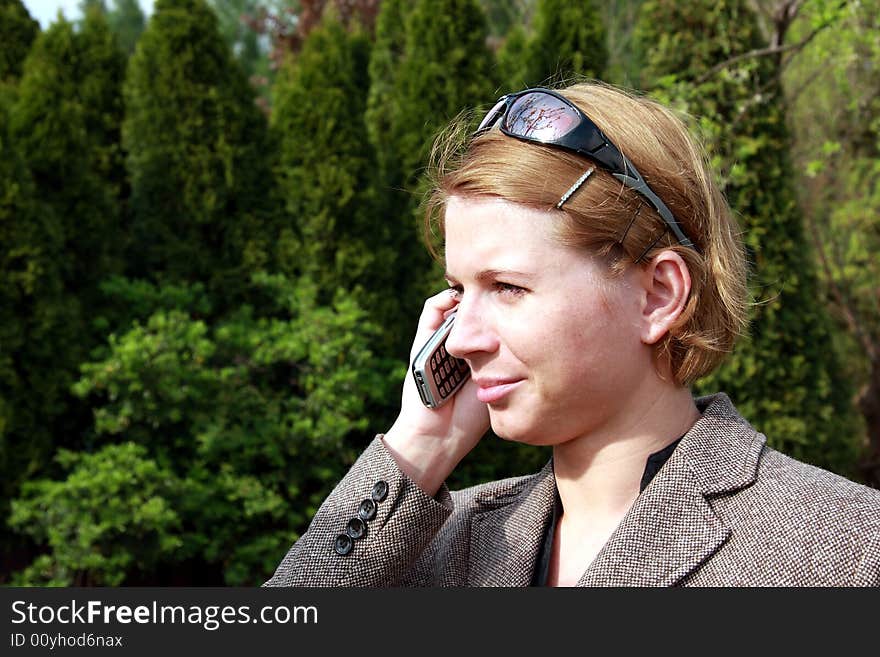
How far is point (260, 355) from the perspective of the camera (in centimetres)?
568

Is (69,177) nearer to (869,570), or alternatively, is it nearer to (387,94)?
(387,94)

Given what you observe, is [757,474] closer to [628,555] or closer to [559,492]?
[628,555]

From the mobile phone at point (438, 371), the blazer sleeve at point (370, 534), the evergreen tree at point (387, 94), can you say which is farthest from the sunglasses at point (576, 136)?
the evergreen tree at point (387, 94)

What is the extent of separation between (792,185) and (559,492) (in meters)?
5.51

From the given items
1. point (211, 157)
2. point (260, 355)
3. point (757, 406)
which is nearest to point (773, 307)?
point (757, 406)

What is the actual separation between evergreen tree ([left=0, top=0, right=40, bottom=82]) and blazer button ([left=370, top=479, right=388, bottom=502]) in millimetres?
6235

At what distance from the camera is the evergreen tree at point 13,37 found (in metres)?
6.93

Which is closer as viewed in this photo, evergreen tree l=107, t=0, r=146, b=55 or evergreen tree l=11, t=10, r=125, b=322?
evergreen tree l=11, t=10, r=125, b=322

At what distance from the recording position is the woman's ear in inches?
63.0

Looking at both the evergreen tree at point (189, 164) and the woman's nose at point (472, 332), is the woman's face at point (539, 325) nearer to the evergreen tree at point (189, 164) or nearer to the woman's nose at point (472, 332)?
the woman's nose at point (472, 332)

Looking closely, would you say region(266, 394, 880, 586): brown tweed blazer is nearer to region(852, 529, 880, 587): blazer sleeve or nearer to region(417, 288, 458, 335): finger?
region(852, 529, 880, 587): blazer sleeve

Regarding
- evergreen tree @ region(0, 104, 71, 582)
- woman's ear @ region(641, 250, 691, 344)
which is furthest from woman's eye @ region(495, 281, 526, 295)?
evergreen tree @ region(0, 104, 71, 582)

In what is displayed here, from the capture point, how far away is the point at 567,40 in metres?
6.85

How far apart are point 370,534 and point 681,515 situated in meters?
0.56
